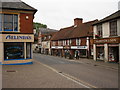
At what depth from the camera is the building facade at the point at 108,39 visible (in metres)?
19.8

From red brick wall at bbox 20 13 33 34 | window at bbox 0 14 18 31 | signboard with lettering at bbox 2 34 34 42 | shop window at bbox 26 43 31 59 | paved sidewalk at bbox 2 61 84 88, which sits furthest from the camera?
shop window at bbox 26 43 31 59

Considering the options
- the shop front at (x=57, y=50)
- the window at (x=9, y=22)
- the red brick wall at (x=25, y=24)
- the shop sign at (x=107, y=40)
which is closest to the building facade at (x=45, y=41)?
the shop front at (x=57, y=50)

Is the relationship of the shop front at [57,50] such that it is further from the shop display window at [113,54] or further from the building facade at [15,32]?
the building facade at [15,32]

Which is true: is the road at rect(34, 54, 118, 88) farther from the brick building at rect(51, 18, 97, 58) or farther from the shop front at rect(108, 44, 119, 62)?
the brick building at rect(51, 18, 97, 58)

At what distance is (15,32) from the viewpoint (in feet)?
57.8

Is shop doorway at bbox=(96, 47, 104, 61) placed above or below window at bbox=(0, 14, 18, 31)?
below

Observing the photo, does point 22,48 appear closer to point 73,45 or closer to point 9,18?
point 9,18

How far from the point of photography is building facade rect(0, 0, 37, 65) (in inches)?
677

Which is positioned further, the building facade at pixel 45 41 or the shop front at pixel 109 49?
the building facade at pixel 45 41

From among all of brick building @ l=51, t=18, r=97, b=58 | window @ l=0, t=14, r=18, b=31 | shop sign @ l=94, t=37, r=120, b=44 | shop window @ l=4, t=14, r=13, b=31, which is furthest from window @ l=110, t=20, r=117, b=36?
shop window @ l=4, t=14, r=13, b=31

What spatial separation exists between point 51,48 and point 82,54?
61.9 feet

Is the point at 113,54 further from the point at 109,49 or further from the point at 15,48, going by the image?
the point at 15,48

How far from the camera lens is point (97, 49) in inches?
945

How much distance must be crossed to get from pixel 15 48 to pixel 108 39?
12.4 m
